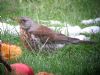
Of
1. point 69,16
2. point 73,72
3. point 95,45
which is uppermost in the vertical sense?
point 69,16

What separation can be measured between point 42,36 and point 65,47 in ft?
0.47

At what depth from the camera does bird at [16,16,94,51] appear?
2.39m

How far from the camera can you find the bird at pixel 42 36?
7.84ft

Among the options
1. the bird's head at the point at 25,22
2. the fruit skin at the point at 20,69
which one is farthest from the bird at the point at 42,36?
the fruit skin at the point at 20,69

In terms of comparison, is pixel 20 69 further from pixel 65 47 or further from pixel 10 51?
pixel 65 47

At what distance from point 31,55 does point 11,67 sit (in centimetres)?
14

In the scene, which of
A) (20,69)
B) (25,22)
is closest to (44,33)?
(25,22)

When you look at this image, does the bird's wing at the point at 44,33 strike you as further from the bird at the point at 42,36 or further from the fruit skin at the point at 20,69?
the fruit skin at the point at 20,69

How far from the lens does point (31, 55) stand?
242 cm

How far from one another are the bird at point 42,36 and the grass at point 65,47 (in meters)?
0.03

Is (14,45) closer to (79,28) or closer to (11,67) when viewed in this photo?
(11,67)

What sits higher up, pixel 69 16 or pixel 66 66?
pixel 69 16

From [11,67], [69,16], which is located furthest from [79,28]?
[11,67]

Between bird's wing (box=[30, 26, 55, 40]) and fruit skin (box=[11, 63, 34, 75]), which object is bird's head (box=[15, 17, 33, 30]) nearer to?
bird's wing (box=[30, 26, 55, 40])
